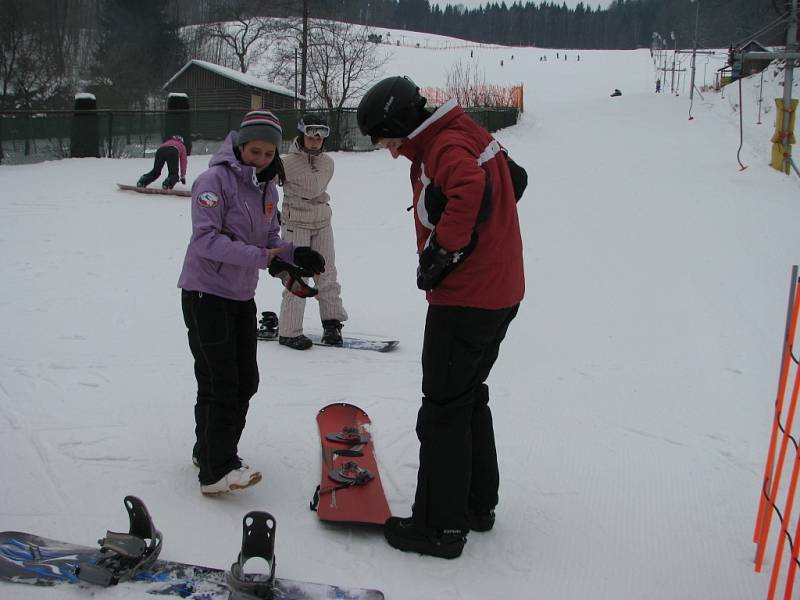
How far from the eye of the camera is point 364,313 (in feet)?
23.0

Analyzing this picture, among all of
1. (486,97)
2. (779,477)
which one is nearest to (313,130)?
(779,477)

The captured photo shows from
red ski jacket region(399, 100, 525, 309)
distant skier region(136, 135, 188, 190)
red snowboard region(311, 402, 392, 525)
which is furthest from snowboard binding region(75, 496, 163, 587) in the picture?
distant skier region(136, 135, 188, 190)

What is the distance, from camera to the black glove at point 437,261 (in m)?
2.57

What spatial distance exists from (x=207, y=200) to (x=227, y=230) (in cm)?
17

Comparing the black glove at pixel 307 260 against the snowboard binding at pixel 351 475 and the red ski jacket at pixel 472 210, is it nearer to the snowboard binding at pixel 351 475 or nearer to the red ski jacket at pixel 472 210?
the red ski jacket at pixel 472 210

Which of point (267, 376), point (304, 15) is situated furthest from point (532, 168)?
point (304, 15)

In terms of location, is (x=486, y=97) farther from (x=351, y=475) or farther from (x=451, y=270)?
(x=451, y=270)

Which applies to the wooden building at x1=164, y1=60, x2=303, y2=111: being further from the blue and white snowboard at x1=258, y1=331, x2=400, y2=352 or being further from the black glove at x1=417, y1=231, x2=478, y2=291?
the black glove at x1=417, y1=231, x2=478, y2=291

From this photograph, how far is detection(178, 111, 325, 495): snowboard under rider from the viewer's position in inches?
119

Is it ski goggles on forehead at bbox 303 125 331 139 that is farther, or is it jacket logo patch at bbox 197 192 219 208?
ski goggles on forehead at bbox 303 125 331 139

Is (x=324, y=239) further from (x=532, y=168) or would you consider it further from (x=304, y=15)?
(x=304, y=15)

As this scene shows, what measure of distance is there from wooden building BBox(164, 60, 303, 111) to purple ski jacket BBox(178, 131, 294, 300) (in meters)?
25.2

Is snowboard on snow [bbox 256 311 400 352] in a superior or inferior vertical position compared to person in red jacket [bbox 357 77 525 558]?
inferior

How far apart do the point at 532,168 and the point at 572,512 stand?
14.0 m
